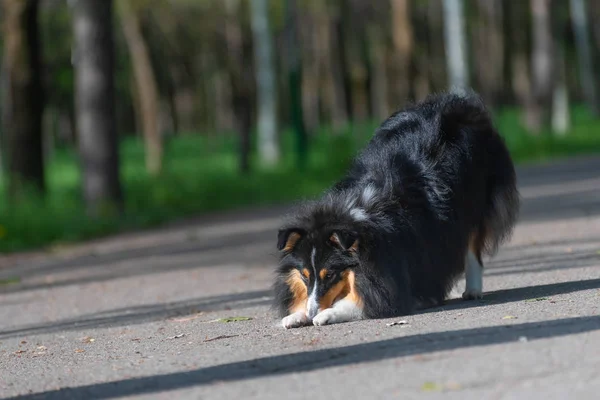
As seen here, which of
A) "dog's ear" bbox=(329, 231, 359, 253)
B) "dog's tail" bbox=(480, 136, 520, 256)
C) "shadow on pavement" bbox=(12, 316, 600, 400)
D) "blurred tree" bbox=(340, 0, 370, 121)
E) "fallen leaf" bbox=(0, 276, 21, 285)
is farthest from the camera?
"blurred tree" bbox=(340, 0, 370, 121)

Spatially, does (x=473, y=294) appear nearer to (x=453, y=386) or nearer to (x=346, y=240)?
(x=346, y=240)

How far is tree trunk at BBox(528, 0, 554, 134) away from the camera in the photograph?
127ft

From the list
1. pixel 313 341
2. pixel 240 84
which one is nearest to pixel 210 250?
pixel 313 341

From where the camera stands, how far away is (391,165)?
29.9ft

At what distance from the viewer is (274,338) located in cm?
816

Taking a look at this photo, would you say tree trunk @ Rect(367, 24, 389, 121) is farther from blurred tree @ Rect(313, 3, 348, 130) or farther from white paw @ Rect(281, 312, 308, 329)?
white paw @ Rect(281, 312, 308, 329)

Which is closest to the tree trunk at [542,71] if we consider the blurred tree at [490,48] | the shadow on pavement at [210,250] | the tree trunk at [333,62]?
the blurred tree at [490,48]

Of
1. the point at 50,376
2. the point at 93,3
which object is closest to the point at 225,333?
the point at 50,376

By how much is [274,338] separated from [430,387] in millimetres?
2299

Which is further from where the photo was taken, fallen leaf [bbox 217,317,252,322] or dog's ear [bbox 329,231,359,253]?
fallen leaf [bbox 217,317,252,322]

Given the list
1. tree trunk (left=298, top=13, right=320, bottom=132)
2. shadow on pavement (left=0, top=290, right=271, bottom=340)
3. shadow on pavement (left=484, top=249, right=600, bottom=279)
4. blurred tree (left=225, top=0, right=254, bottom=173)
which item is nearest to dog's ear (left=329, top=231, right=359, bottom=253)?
shadow on pavement (left=0, top=290, right=271, bottom=340)

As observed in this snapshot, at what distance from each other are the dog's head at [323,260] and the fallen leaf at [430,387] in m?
2.32

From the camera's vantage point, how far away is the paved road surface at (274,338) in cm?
627

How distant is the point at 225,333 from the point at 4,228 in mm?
11543
